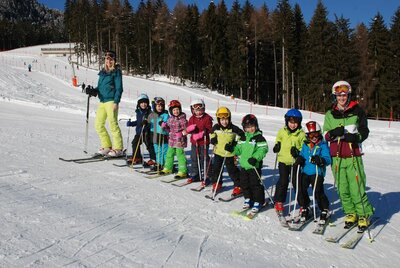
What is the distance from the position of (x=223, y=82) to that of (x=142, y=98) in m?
47.8

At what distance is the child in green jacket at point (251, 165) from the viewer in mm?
6023

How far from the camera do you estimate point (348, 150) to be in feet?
18.0

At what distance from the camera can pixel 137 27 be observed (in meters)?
65.0

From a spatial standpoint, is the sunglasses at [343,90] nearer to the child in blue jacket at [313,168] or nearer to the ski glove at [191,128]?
the child in blue jacket at [313,168]

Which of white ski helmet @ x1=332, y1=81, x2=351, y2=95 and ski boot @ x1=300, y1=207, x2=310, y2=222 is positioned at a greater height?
white ski helmet @ x1=332, y1=81, x2=351, y2=95

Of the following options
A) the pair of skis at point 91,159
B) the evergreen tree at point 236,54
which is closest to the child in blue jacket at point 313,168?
the pair of skis at point 91,159

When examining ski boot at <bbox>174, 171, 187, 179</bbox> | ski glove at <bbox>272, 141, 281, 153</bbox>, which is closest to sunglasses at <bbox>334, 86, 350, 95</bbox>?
ski glove at <bbox>272, 141, 281, 153</bbox>

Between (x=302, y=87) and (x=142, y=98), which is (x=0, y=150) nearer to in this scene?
(x=142, y=98)

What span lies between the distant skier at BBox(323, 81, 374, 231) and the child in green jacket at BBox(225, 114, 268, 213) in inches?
41.0

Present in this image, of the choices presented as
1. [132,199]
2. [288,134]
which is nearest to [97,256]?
[132,199]

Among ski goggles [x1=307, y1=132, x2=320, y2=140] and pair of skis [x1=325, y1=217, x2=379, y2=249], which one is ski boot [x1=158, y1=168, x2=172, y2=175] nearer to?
ski goggles [x1=307, y1=132, x2=320, y2=140]

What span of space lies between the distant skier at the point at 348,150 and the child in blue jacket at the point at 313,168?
15cm

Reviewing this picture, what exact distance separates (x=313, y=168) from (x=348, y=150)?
1.84ft

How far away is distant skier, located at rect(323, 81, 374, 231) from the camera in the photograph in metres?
5.36
